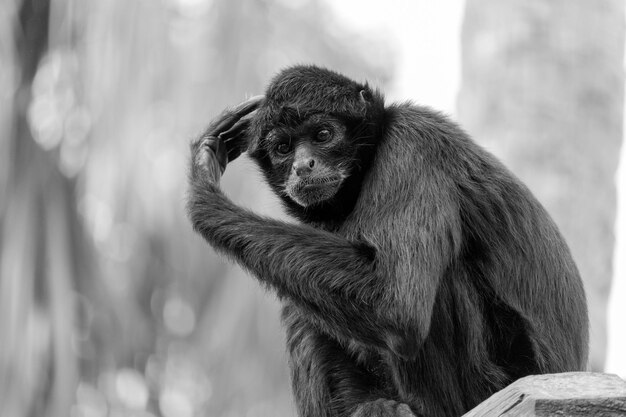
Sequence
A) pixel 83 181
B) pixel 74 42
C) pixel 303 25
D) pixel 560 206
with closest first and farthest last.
→ pixel 560 206, pixel 74 42, pixel 83 181, pixel 303 25

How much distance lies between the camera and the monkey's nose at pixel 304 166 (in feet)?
25.1

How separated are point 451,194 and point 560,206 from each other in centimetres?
508

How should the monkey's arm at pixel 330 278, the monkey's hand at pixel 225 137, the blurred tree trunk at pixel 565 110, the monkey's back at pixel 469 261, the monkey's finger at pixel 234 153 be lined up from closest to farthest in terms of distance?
the monkey's arm at pixel 330 278, the monkey's back at pixel 469 261, the monkey's hand at pixel 225 137, the monkey's finger at pixel 234 153, the blurred tree trunk at pixel 565 110

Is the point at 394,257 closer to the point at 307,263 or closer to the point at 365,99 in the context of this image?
the point at 307,263

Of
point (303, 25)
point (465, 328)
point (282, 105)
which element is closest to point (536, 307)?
point (465, 328)

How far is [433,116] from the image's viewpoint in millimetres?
7418

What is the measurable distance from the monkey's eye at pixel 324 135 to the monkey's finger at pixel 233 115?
0.75m

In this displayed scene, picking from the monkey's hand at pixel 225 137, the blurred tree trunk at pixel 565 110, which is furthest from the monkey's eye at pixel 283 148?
the blurred tree trunk at pixel 565 110

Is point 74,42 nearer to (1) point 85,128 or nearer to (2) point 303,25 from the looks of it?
(1) point 85,128

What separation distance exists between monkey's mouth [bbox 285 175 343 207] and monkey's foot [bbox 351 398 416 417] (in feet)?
5.34

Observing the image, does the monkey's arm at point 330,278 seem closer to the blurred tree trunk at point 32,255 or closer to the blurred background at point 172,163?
the blurred background at point 172,163

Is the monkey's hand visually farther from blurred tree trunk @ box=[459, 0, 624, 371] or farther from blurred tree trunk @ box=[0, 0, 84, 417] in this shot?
blurred tree trunk @ box=[0, 0, 84, 417]

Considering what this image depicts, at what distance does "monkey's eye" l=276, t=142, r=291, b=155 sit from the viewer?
7930 millimetres

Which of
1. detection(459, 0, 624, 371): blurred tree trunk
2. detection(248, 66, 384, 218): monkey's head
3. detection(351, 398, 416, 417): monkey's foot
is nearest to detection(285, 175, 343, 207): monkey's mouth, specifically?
detection(248, 66, 384, 218): monkey's head
